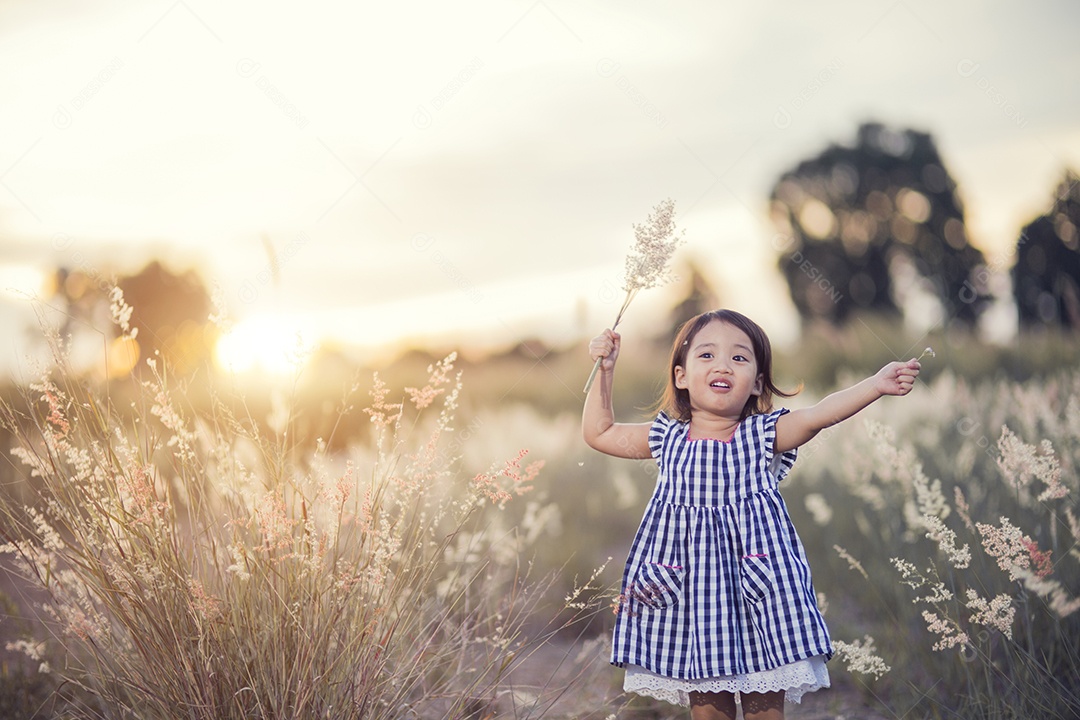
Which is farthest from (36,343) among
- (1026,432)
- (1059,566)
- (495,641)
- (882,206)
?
(882,206)

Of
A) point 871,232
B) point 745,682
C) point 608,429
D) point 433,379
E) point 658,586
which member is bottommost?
point 745,682

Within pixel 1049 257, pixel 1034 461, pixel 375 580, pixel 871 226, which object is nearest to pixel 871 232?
Answer: pixel 871 226

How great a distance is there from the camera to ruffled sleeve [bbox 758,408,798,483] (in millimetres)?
2490

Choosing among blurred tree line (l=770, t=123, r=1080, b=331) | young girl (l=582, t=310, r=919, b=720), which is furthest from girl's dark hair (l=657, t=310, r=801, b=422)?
blurred tree line (l=770, t=123, r=1080, b=331)

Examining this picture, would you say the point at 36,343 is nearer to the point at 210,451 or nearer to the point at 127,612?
the point at 210,451

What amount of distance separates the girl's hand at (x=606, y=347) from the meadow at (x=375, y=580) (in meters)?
0.30

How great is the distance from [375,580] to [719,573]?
88cm

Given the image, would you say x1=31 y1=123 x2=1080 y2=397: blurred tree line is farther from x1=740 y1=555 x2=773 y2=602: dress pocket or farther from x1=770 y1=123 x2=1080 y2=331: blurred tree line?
x1=740 y1=555 x2=773 y2=602: dress pocket

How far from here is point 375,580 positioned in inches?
90.5

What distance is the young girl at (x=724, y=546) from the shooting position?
233 centimetres

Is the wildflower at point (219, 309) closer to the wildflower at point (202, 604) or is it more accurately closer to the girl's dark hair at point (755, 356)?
the wildflower at point (202, 604)

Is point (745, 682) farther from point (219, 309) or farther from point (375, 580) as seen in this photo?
point (219, 309)

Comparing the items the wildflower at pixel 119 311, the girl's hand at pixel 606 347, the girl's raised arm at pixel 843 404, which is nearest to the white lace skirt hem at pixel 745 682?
the girl's raised arm at pixel 843 404

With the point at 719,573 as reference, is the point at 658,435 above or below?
above
